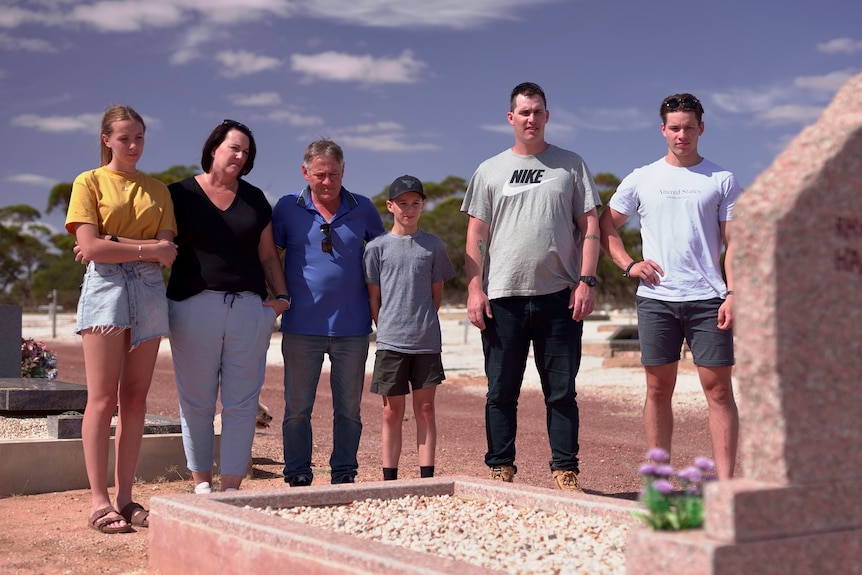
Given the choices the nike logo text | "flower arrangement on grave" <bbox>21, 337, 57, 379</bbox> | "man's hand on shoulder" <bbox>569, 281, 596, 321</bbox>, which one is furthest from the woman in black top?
"flower arrangement on grave" <bbox>21, 337, 57, 379</bbox>

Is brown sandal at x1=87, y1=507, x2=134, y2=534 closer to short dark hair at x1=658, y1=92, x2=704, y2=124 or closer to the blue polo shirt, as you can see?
the blue polo shirt

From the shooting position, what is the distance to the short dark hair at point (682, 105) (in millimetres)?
5332

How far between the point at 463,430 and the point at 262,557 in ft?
23.6

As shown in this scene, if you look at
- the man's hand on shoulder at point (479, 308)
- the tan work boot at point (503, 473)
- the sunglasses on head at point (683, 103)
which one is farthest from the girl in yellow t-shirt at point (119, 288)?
the sunglasses on head at point (683, 103)

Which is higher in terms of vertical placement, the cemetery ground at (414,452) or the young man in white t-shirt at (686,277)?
the young man in white t-shirt at (686,277)

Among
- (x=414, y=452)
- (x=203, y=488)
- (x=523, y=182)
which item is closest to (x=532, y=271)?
(x=523, y=182)

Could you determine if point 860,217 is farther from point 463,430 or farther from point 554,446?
point 463,430

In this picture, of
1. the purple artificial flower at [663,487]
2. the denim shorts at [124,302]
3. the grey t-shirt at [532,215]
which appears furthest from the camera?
the grey t-shirt at [532,215]

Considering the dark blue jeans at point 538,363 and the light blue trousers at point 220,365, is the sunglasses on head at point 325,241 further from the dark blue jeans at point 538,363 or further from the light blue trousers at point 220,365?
the dark blue jeans at point 538,363

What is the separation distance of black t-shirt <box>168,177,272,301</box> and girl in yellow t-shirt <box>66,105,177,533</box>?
0.33 feet

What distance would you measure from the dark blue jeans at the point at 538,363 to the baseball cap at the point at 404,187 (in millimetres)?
798

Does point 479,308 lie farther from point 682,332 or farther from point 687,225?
point 687,225

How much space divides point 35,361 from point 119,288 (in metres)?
4.98

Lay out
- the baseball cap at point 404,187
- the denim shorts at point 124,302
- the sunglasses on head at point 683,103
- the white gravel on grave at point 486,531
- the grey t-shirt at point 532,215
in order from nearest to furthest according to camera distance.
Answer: the white gravel on grave at point 486,531 → the denim shorts at point 124,302 → the sunglasses on head at point 683,103 → the grey t-shirt at point 532,215 → the baseball cap at point 404,187
